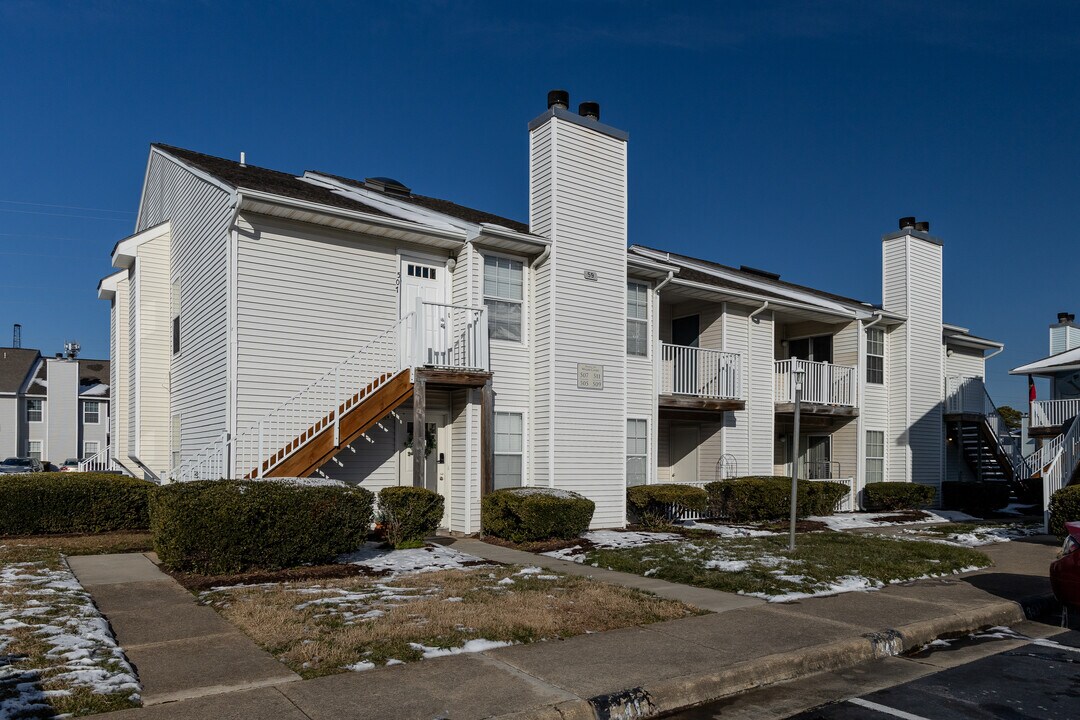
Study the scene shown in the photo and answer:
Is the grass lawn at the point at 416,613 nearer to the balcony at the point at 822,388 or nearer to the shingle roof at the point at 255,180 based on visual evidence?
the shingle roof at the point at 255,180

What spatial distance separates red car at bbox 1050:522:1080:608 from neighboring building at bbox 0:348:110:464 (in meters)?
47.4

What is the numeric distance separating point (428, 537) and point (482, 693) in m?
8.56

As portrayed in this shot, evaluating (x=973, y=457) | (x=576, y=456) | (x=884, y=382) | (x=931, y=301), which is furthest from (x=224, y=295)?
(x=973, y=457)

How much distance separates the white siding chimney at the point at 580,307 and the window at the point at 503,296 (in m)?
0.39

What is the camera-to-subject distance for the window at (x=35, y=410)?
47.3 metres

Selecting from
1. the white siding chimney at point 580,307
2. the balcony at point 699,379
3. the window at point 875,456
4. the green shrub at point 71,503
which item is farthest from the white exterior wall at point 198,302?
the window at point 875,456

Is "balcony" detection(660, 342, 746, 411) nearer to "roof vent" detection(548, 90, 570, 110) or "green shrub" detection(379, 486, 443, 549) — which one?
"roof vent" detection(548, 90, 570, 110)

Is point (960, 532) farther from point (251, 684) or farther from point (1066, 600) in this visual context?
point (251, 684)

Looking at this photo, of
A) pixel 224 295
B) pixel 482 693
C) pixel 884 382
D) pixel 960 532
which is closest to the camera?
pixel 482 693

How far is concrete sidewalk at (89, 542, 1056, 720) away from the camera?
17.2ft

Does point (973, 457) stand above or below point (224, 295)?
below

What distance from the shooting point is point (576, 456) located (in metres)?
15.7

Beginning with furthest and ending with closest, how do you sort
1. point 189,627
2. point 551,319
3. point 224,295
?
point 551,319 < point 224,295 < point 189,627

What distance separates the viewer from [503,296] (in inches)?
616
